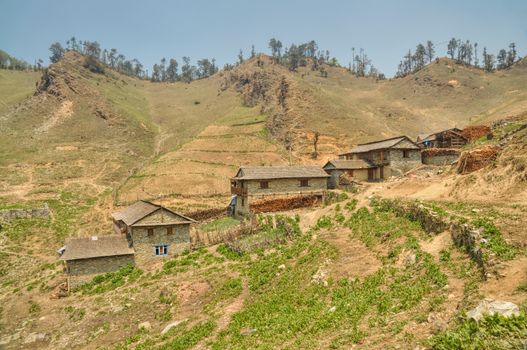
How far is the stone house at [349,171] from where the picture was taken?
4647 cm

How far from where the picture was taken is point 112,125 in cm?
9519

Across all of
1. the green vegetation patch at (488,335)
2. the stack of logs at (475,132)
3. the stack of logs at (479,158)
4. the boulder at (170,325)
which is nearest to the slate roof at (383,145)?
the stack of logs at (475,132)

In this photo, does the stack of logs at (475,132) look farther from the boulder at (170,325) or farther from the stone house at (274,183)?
the boulder at (170,325)

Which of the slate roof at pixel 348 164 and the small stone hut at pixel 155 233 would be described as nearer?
the small stone hut at pixel 155 233

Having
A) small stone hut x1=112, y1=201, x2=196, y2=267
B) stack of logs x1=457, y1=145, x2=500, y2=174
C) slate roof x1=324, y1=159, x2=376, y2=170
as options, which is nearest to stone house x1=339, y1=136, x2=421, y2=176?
slate roof x1=324, y1=159, x2=376, y2=170

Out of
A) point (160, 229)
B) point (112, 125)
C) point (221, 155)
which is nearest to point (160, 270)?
point (160, 229)

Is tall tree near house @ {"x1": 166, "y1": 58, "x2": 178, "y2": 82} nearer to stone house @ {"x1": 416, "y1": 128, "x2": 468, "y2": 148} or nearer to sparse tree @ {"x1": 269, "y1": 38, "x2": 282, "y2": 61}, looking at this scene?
sparse tree @ {"x1": 269, "y1": 38, "x2": 282, "y2": 61}

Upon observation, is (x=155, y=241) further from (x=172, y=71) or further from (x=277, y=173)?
(x=172, y=71)

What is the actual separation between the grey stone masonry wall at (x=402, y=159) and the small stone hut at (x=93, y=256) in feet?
105

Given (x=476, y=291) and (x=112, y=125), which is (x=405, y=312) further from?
(x=112, y=125)

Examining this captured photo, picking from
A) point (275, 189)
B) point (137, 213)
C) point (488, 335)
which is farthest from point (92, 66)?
point (488, 335)

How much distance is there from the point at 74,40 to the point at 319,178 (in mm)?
161628

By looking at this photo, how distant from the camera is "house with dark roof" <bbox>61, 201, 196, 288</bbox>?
103 feet

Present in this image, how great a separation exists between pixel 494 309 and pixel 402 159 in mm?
39187
